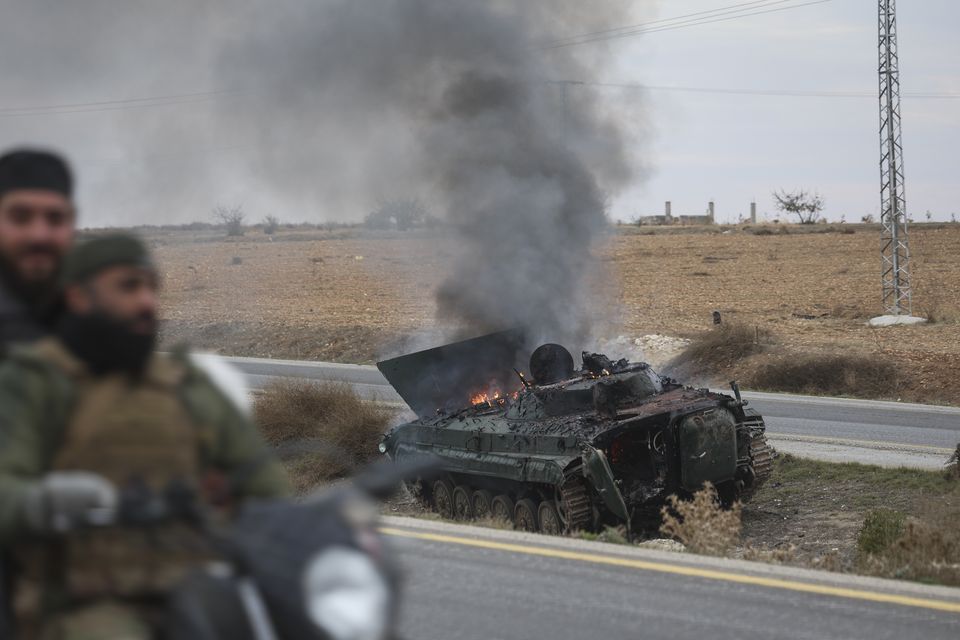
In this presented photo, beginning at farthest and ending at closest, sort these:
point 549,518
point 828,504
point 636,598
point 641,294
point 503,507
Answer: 1. point 641,294
2. point 828,504
3. point 503,507
4. point 549,518
5. point 636,598

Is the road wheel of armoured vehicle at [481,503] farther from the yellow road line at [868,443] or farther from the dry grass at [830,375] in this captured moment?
the dry grass at [830,375]

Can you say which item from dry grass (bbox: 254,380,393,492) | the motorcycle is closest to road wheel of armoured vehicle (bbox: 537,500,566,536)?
dry grass (bbox: 254,380,393,492)

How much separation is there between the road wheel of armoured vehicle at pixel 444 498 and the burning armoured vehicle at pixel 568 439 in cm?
2

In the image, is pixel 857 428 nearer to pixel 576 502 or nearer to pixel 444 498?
pixel 444 498

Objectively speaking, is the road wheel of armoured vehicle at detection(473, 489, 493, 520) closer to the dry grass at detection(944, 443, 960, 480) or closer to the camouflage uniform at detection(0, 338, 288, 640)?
the dry grass at detection(944, 443, 960, 480)

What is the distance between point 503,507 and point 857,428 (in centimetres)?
723

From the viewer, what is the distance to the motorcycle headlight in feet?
8.25

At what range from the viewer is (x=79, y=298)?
296cm

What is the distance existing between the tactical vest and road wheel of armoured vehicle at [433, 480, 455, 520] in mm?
13585

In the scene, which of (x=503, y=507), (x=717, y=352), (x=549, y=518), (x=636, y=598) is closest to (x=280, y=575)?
(x=636, y=598)

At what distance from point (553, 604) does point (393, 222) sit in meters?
18.3

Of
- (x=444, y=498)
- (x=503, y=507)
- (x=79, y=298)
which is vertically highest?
(x=79, y=298)

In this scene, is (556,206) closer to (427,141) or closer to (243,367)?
(427,141)

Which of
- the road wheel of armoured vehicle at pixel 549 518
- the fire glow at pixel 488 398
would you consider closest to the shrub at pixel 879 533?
the road wheel of armoured vehicle at pixel 549 518
